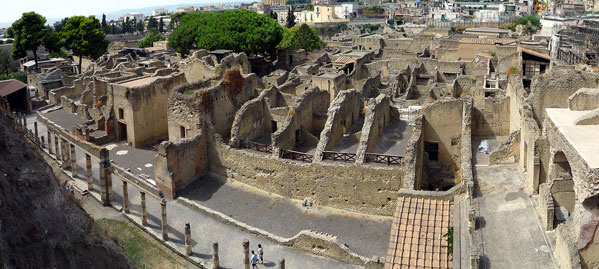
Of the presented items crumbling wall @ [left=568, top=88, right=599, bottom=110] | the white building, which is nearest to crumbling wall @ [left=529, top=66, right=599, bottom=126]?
crumbling wall @ [left=568, top=88, right=599, bottom=110]

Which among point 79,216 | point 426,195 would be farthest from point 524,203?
point 79,216

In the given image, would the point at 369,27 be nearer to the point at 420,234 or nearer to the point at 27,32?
the point at 27,32

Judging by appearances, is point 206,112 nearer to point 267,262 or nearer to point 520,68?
point 267,262

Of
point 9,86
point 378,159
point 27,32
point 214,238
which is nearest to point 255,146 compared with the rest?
point 214,238

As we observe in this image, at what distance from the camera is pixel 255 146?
1158 inches

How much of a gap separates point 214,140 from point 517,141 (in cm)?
1576

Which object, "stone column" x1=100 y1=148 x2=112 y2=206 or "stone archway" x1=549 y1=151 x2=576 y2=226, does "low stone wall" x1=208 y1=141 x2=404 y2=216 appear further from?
"stone archway" x1=549 y1=151 x2=576 y2=226

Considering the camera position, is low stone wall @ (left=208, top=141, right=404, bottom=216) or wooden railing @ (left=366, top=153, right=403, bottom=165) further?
wooden railing @ (left=366, top=153, right=403, bottom=165)

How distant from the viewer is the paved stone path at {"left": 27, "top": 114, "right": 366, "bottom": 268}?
22438mm

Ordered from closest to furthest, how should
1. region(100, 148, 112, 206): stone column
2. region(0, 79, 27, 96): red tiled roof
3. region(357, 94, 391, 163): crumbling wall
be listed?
region(357, 94, 391, 163): crumbling wall, region(100, 148, 112, 206): stone column, region(0, 79, 27, 96): red tiled roof

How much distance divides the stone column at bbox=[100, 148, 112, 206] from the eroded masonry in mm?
60

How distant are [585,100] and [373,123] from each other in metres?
10.4

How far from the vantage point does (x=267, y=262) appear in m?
22.5

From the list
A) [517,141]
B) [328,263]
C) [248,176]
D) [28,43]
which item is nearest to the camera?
[328,263]
